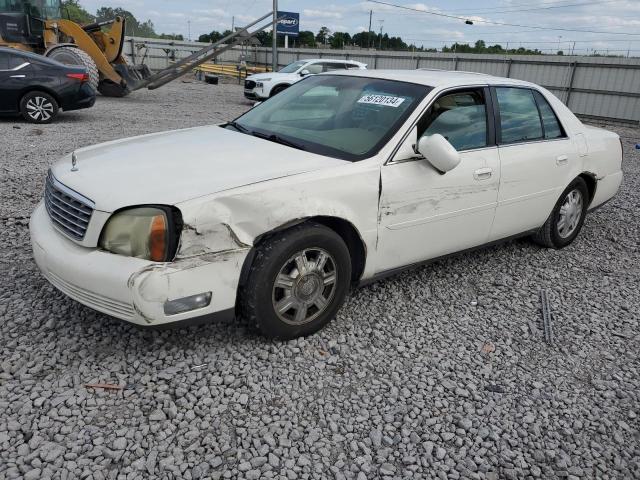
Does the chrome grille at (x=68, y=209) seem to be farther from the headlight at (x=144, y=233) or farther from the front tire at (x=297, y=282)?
the front tire at (x=297, y=282)

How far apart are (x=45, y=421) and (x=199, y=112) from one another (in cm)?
1320

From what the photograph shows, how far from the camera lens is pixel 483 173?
154 inches

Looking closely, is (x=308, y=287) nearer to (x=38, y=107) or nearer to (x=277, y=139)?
(x=277, y=139)

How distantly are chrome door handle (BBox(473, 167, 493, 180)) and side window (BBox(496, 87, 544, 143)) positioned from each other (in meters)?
0.35

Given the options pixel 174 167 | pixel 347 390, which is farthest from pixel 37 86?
pixel 347 390

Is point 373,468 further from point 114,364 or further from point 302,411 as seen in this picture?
point 114,364

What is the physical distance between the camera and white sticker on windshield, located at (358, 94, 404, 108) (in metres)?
3.70

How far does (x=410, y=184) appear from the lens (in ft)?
11.3

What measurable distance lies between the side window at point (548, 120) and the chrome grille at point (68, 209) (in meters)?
3.69

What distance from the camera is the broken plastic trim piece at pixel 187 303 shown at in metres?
2.65

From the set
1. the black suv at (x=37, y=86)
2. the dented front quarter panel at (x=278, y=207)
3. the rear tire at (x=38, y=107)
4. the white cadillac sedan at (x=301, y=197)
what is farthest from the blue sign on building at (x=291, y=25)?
the dented front quarter panel at (x=278, y=207)

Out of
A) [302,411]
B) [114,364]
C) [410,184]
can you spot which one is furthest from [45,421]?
[410,184]

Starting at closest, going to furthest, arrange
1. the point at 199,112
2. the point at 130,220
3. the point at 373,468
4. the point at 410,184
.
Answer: the point at 373,468 → the point at 130,220 → the point at 410,184 → the point at 199,112

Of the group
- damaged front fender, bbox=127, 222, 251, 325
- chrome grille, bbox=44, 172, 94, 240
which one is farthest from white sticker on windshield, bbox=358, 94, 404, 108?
chrome grille, bbox=44, 172, 94, 240
